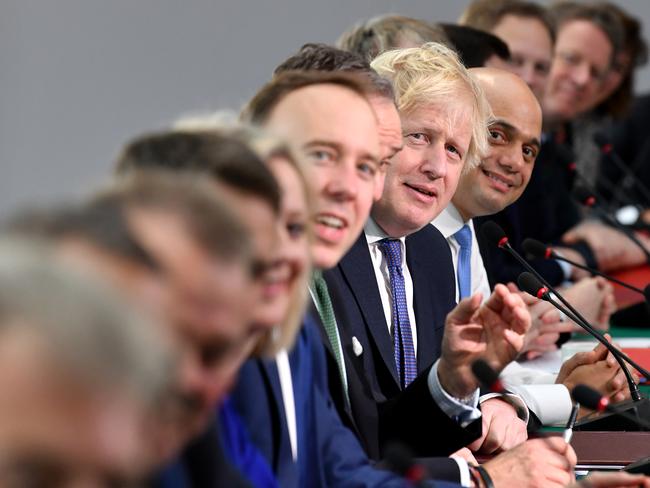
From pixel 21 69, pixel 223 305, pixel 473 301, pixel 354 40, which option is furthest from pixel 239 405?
pixel 21 69

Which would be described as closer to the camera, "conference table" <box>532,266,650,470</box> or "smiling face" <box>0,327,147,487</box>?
"smiling face" <box>0,327,147,487</box>

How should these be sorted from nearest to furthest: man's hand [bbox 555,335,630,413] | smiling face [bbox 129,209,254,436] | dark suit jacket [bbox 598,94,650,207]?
1. smiling face [bbox 129,209,254,436]
2. man's hand [bbox 555,335,630,413]
3. dark suit jacket [bbox 598,94,650,207]

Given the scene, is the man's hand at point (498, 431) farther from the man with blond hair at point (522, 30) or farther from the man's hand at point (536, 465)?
the man with blond hair at point (522, 30)

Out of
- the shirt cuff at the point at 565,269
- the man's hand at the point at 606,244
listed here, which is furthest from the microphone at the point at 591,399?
the man's hand at the point at 606,244

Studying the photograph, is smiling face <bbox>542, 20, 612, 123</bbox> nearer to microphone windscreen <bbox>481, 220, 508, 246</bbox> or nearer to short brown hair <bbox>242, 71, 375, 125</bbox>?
microphone windscreen <bbox>481, 220, 508, 246</bbox>

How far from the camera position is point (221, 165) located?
1.26 m

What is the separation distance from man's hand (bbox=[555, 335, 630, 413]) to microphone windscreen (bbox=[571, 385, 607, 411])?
1.85ft

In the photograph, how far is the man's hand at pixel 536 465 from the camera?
2014mm

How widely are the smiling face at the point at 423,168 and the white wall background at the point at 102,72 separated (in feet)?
5.47

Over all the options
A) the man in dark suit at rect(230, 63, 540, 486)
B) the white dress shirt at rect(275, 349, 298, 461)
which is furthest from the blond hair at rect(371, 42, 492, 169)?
the white dress shirt at rect(275, 349, 298, 461)

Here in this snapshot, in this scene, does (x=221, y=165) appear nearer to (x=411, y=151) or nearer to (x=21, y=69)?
(x=411, y=151)

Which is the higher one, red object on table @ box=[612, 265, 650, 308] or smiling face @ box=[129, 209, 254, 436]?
smiling face @ box=[129, 209, 254, 436]

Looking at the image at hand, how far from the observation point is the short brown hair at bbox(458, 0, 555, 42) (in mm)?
4527

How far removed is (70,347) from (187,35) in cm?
417
